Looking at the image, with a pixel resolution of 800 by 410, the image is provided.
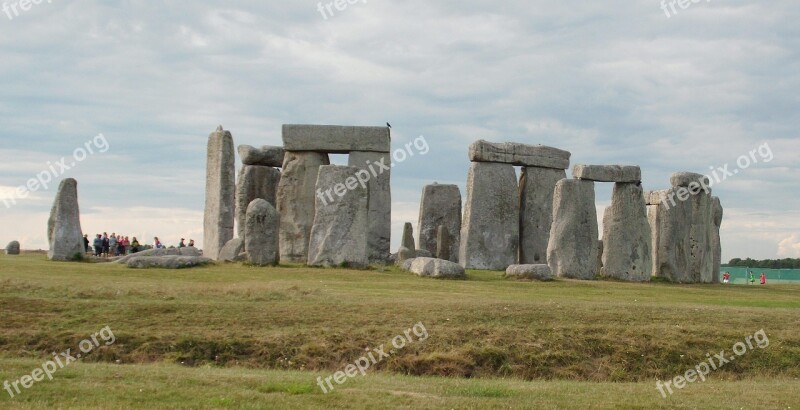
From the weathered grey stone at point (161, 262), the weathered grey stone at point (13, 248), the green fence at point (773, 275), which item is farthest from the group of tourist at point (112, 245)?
the green fence at point (773, 275)

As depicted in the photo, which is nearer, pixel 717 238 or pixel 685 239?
pixel 685 239

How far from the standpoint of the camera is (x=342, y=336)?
17500 mm

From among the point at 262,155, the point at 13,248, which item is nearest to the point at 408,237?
the point at 262,155

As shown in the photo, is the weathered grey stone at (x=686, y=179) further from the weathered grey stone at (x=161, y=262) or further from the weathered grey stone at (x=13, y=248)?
the weathered grey stone at (x=13, y=248)

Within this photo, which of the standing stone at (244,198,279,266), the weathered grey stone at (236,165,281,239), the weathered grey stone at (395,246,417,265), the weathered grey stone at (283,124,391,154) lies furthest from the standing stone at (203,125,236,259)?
the weathered grey stone at (395,246,417,265)

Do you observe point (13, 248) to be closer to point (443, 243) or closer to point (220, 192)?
point (220, 192)

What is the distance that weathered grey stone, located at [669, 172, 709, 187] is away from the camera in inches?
1251

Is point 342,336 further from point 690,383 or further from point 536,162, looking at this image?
point 536,162

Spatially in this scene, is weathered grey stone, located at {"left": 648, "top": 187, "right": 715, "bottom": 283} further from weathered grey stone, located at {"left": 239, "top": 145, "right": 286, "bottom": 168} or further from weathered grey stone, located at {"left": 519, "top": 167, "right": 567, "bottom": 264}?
weathered grey stone, located at {"left": 239, "top": 145, "right": 286, "bottom": 168}

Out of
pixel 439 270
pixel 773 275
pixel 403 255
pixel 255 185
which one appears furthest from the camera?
pixel 773 275

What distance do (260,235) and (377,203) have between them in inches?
228

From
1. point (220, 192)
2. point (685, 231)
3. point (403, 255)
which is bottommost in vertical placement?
point (403, 255)

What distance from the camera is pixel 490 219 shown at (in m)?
33.8

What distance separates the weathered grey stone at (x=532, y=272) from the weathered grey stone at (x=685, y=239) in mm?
6166
